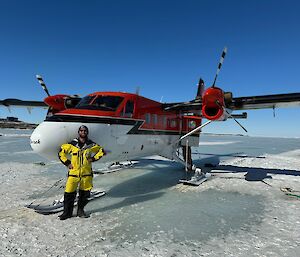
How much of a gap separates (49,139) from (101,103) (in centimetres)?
207

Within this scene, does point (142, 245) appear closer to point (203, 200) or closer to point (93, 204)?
point (93, 204)

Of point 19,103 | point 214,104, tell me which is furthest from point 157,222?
point 19,103

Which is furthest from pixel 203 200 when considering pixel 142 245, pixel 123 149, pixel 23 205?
pixel 23 205

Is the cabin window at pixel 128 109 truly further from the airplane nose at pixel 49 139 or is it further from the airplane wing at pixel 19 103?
the airplane wing at pixel 19 103

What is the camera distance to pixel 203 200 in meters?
7.55

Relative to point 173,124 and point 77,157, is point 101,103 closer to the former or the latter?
point 77,157

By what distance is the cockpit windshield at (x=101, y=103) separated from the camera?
712 cm

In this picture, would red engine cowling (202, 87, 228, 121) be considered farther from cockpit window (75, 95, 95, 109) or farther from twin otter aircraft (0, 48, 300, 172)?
cockpit window (75, 95, 95, 109)

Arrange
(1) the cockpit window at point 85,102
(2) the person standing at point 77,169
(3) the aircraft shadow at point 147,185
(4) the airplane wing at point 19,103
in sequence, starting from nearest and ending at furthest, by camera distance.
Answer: (2) the person standing at point 77,169, (1) the cockpit window at point 85,102, (3) the aircraft shadow at point 147,185, (4) the airplane wing at point 19,103

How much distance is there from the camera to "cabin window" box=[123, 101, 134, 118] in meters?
7.94

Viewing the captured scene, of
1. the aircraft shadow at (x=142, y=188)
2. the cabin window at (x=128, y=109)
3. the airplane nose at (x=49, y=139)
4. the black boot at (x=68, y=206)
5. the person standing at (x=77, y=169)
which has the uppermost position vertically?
the cabin window at (x=128, y=109)

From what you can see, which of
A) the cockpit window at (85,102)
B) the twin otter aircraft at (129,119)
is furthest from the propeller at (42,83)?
the cockpit window at (85,102)

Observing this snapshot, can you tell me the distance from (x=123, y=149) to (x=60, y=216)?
3004 mm

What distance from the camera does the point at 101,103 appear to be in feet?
24.2
